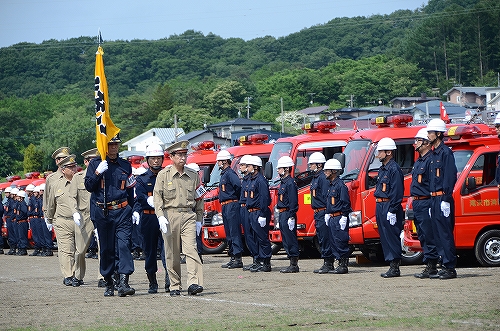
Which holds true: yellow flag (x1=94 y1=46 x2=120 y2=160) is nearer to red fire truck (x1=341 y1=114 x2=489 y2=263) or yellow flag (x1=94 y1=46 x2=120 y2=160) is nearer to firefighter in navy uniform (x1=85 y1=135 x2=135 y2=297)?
firefighter in navy uniform (x1=85 y1=135 x2=135 y2=297)

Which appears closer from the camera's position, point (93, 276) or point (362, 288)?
point (362, 288)

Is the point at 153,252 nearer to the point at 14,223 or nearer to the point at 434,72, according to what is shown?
the point at 14,223

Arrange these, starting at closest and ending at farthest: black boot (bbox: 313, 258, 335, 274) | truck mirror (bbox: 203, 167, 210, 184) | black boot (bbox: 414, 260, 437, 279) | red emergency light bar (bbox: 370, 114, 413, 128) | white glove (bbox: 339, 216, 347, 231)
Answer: black boot (bbox: 414, 260, 437, 279) → white glove (bbox: 339, 216, 347, 231) → black boot (bbox: 313, 258, 335, 274) → red emergency light bar (bbox: 370, 114, 413, 128) → truck mirror (bbox: 203, 167, 210, 184)

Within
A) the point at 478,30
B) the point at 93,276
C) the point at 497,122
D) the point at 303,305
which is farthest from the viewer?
the point at 478,30

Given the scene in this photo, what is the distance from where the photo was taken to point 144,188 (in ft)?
44.4

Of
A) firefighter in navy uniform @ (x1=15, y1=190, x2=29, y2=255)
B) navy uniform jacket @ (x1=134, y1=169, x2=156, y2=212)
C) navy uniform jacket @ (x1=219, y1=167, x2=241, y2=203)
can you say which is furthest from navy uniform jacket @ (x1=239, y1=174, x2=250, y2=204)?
firefighter in navy uniform @ (x1=15, y1=190, x2=29, y2=255)

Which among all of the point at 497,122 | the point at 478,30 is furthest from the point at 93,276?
the point at 478,30

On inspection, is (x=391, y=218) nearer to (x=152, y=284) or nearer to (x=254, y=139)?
(x=152, y=284)

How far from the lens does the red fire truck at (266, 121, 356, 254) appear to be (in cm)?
1891

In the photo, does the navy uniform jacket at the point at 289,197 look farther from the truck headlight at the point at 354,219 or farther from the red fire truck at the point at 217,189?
the red fire truck at the point at 217,189

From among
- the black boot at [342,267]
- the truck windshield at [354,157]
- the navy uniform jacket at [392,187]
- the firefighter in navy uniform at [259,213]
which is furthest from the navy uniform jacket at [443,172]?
the firefighter in navy uniform at [259,213]

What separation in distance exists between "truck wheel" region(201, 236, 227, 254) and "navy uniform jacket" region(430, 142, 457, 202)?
1041cm

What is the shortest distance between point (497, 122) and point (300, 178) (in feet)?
18.4

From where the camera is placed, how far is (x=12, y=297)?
1354 cm
